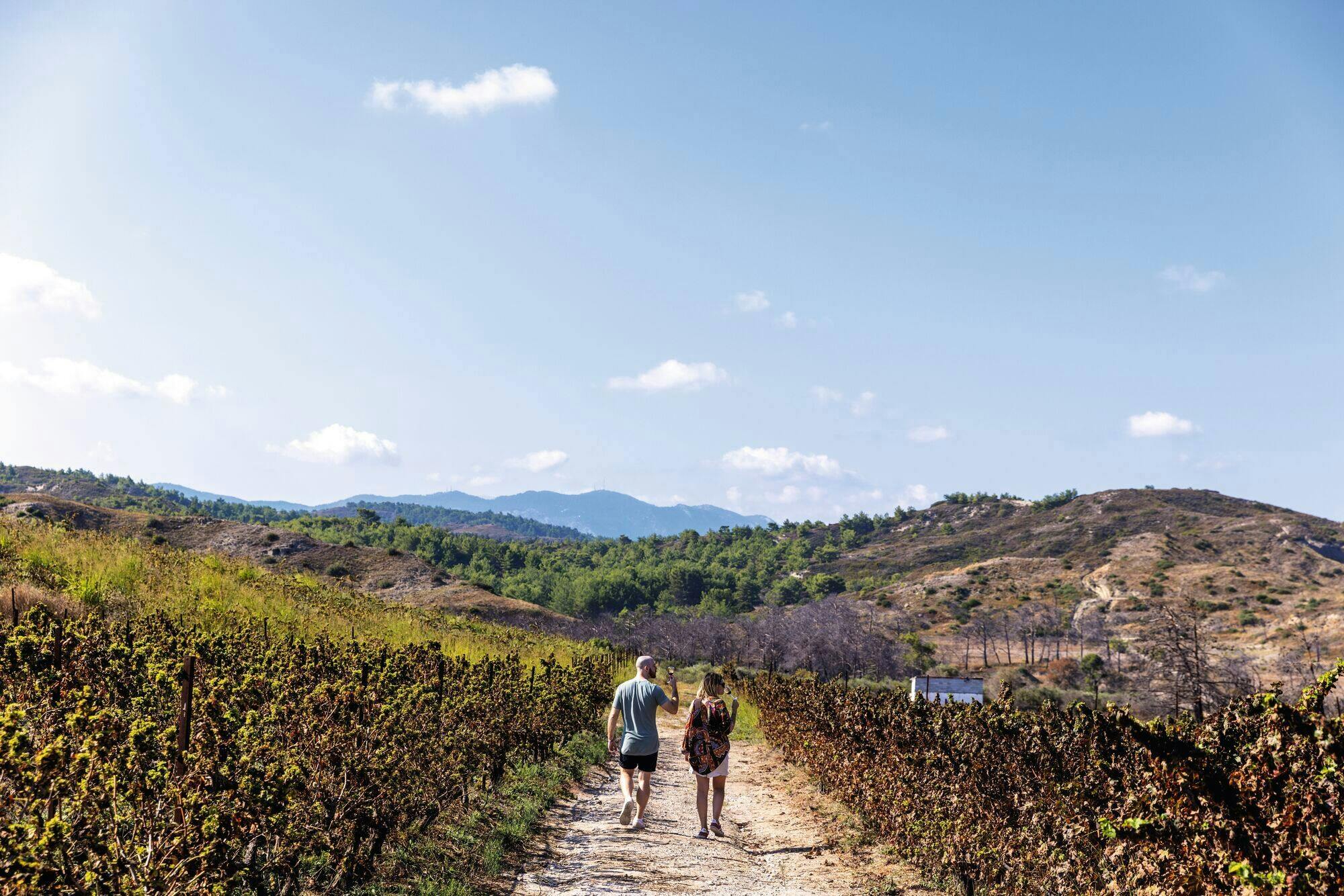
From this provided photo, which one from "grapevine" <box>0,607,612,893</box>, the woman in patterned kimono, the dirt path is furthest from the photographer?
the woman in patterned kimono

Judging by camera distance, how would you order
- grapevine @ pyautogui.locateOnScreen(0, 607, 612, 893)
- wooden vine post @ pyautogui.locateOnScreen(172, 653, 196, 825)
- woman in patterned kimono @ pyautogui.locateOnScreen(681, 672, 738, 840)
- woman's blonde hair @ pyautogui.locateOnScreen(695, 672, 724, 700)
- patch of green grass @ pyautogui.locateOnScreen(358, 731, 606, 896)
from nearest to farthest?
grapevine @ pyautogui.locateOnScreen(0, 607, 612, 893)
wooden vine post @ pyautogui.locateOnScreen(172, 653, 196, 825)
patch of green grass @ pyautogui.locateOnScreen(358, 731, 606, 896)
woman in patterned kimono @ pyautogui.locateOnScreen(681, 672, 738, 840)
woman's blonde hair @ pyautogui.locateOnScreen(695, 672, 724, 700)

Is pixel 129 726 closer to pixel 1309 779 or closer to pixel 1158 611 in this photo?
pixel 1309 779

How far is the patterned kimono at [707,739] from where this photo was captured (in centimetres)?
779

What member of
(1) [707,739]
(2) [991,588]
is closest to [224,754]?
(1) [707,739]

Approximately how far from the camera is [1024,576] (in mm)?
82875

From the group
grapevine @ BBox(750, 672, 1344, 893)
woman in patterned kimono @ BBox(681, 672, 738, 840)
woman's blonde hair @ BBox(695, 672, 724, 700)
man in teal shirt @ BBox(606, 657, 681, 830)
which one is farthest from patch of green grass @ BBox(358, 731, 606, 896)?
grapevine @ BBox(750, 672, 1344, 893)

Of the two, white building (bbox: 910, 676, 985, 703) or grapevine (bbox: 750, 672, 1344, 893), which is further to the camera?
white building (bbox: 910, 676, 985, 703)

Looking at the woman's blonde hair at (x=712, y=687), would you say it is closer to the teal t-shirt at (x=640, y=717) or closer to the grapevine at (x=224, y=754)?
the teal t-shirt at (x=640, y=717)

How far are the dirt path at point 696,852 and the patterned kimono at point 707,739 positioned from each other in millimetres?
648

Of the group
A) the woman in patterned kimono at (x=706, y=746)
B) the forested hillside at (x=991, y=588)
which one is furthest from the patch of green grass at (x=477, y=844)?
the forested hillside at (x=991, y=588)

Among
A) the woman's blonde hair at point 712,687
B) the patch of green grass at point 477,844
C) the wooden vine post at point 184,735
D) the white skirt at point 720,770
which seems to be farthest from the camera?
the woman's blonde hair at point 712,687

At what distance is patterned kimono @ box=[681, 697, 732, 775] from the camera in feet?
25.6

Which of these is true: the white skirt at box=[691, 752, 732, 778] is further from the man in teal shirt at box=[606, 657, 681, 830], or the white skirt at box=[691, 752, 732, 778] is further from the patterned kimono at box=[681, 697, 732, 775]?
the man in teal shirt at box=[606, 657, 681, 830]

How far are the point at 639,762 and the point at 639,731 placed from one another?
0.97ft
